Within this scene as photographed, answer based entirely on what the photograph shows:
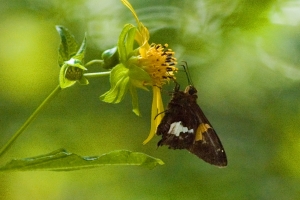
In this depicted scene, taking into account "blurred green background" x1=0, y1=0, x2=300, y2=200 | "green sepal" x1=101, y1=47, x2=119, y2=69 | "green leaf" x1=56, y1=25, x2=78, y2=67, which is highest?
"green leaf" x1=56, y1=25, x2=78, y2=67

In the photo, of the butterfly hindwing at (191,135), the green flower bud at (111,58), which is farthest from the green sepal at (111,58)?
the butterfly hindwing at (191,135)

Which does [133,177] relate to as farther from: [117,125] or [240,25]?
[240,25]

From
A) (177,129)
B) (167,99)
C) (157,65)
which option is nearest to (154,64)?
(157,65)

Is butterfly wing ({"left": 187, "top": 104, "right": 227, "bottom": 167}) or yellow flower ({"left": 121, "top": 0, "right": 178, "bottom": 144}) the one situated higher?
yellow flower ({"left": 121, "top": 0, "right": 178, "bottom": 144})

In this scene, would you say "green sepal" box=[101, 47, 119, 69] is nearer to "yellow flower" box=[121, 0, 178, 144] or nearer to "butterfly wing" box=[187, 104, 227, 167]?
"yellow flower" box=[121, 0, 178, 144]

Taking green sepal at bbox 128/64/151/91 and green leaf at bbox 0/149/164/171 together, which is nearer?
green leaf at bbox 0/149/164/171

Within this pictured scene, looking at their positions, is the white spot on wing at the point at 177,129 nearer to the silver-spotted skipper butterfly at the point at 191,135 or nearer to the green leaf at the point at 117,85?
the silver-spotted skipper butterfly at the point at 191,135

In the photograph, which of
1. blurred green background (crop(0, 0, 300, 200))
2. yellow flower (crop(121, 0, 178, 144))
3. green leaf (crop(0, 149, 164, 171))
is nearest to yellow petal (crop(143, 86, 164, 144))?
yellow flower (crop(121, 0, 178, 144))

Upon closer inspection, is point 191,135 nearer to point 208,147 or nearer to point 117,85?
point 208,147
